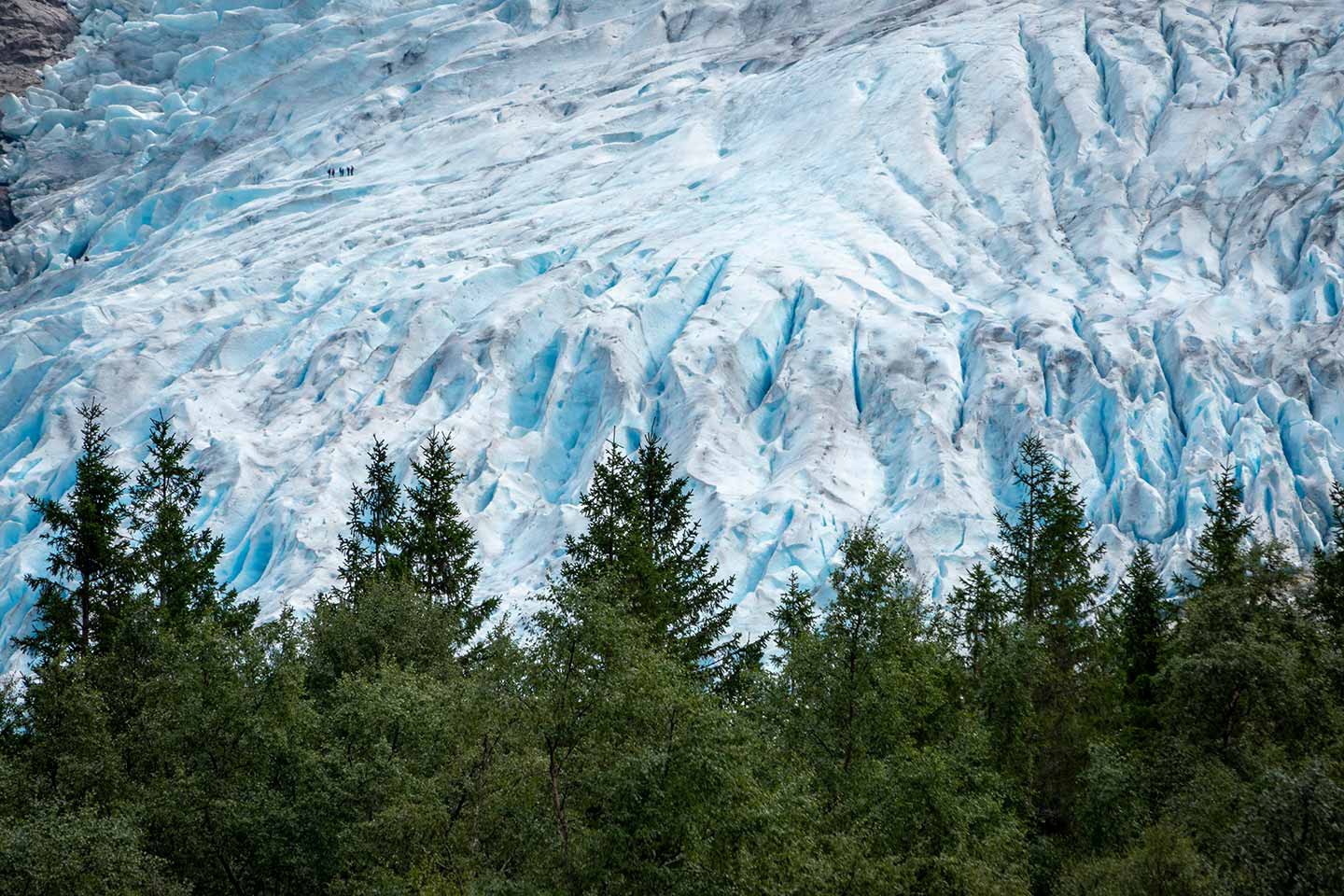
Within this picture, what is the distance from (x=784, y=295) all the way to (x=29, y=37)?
105m

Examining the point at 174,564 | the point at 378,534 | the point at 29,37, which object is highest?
the point at 29,37

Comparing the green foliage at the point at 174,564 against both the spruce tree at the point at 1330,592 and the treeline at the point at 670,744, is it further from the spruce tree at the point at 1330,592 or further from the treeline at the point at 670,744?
the spruce tree at the point at 1330,592

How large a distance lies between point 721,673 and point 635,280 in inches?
1082

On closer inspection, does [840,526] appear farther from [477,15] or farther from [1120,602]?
[477,15]

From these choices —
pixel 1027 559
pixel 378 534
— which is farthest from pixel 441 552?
pixel 1027 559

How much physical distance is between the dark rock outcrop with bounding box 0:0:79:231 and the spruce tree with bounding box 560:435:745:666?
109 metres

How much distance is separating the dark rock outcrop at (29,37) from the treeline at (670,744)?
106013 mm

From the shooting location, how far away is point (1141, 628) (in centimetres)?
2969

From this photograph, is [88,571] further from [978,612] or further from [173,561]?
[978,612]

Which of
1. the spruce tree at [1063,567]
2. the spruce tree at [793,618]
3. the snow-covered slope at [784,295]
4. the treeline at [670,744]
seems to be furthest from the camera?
the snow-covered slope at [784,295]

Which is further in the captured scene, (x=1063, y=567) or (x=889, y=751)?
(x=1063, y=567)

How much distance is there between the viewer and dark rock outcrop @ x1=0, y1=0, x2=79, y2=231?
116250 millimetres

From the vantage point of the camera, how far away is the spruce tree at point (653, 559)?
2661 centimetres

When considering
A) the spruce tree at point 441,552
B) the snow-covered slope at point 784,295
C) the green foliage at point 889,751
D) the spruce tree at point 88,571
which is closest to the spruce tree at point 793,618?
the green foliage at point 889,751
